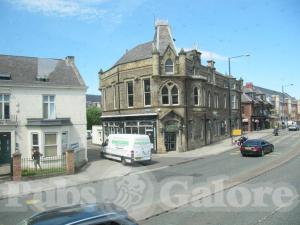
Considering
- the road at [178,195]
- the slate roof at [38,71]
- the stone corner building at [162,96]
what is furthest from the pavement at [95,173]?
the slate roof at [38,71]

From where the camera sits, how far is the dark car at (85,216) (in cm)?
692

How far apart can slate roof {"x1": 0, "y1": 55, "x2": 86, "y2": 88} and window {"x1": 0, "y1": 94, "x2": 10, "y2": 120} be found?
94 centimetres

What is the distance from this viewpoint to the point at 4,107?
26.9 m

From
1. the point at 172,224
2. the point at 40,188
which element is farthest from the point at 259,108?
the point at 172,224

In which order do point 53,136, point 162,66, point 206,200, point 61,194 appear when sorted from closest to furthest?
point 206,200
point 61,194
point 53,136
point 162,66

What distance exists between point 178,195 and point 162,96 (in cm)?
2223

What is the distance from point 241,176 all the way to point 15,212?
1189 cm

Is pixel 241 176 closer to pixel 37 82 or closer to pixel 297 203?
pixel 297 203

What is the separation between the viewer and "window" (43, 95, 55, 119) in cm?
2856

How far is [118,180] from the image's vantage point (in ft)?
73.4

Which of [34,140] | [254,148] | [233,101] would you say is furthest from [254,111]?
[34,140]

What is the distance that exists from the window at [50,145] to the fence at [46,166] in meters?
0.54

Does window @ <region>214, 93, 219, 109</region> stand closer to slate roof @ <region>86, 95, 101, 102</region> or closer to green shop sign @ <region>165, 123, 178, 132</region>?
green shop sign @ <region>165, 123, 178, 132</region>

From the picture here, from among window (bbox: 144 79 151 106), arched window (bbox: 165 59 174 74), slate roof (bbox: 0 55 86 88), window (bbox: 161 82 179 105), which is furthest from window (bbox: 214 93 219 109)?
slate roof (bbox: 0 55 86 88)
